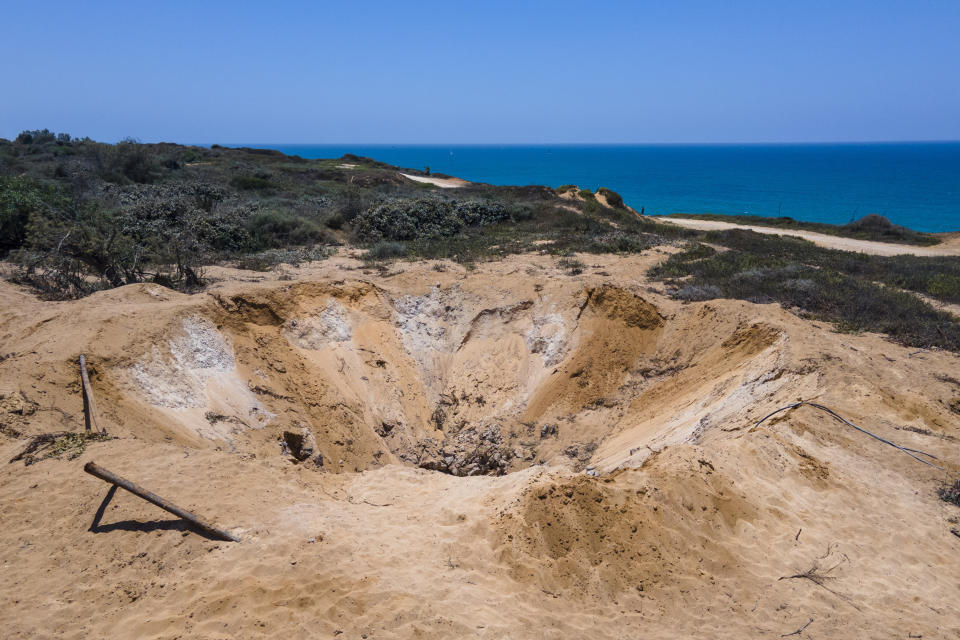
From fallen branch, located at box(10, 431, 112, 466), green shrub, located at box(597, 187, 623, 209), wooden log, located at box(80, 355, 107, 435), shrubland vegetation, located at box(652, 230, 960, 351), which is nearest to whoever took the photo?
fallen branch, located at box(10, 431, 112, 466)

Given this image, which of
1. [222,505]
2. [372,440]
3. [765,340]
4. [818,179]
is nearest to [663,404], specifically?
[765,340]

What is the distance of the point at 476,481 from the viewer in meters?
7.85

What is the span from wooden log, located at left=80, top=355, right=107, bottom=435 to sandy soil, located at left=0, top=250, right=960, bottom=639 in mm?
115


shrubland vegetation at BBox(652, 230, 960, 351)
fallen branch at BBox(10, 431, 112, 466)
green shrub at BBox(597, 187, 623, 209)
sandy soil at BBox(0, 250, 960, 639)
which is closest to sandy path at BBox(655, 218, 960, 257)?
shrubland vegetation at BBox(652, 230, 960, 351)

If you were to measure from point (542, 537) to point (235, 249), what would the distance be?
53.6 feet

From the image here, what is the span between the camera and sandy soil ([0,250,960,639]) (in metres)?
5.02

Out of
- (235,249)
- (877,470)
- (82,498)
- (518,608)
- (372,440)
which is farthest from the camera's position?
(235,249)

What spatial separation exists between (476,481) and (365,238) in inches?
596

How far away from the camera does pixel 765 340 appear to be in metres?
9.66

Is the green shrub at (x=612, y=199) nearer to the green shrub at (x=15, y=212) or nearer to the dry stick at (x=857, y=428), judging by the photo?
the dry stick at (x=857, y=428)

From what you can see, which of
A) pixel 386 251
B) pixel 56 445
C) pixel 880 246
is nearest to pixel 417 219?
pixel 386 251

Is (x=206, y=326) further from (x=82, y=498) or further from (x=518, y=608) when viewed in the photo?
(x=518, y=608)

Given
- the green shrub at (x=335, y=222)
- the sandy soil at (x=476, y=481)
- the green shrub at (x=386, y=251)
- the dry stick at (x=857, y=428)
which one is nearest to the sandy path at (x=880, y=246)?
the sandy soil at (x=476, y=481)

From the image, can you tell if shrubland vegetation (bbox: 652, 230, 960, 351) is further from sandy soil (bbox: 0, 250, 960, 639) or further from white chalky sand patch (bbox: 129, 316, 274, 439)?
white chalky sand patch (bbox: 129, 316, 274, 439)
